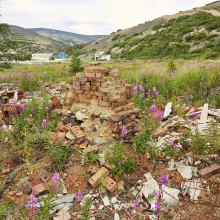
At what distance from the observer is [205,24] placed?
2867cm

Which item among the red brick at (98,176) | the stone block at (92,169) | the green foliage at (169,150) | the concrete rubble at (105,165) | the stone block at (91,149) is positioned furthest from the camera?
Result: the stone block at (91,149)

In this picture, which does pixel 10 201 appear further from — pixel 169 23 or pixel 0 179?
pixel 169 23

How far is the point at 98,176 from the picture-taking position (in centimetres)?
258

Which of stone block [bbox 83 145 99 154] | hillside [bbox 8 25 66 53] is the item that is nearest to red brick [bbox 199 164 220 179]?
stone block [bbox 83 145 99 154]

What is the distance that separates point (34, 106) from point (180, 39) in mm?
29635

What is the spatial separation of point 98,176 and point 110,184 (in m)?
0.23

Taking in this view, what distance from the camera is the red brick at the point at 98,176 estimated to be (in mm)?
2539

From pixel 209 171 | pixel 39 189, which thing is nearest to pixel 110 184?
pixel 39 189

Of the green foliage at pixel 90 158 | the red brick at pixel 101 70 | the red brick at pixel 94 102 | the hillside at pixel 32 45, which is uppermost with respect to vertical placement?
the hillside at pixel 32 45

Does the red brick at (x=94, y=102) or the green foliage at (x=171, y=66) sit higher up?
the green foliage at (x=171, y=66)

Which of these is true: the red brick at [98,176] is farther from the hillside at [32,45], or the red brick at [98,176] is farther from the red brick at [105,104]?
the hillside at [32,45]

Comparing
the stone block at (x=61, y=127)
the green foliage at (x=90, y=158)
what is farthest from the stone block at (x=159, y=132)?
the stone block at (x=61, y=127)

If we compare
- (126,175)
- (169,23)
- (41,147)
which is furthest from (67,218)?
(169,23)

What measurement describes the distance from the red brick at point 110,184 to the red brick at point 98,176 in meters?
0.09
